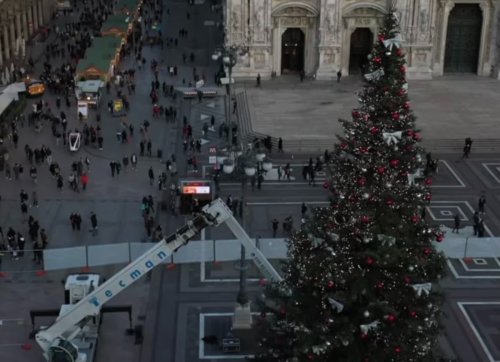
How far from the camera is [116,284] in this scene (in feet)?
85.4

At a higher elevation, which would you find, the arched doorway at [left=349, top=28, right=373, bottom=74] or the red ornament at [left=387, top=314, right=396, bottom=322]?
the arched doorway at [left=349, top=28, right=373, bottom=74]

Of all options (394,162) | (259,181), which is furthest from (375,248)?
(259,181)

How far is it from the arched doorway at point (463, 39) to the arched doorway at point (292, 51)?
37.6ft

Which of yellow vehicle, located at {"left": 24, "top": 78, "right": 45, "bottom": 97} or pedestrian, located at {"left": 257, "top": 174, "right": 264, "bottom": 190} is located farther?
yellow vehicle, located at {"left": 24, "top": 78, "right": 45, "bottom": 97}

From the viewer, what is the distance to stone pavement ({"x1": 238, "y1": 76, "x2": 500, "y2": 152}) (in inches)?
2056

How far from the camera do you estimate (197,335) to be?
30.7 meters

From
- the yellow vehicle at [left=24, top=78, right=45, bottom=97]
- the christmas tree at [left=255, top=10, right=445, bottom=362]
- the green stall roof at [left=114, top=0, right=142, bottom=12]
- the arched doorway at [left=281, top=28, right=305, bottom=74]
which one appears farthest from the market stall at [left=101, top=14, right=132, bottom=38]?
the christmas tree at [left=255, top=10, right=445, bottom=362]

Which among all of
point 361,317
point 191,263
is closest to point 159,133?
point 191,263

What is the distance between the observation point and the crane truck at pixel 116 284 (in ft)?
82.5

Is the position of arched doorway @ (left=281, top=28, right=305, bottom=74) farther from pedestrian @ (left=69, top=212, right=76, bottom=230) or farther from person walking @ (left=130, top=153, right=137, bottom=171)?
pedestrian @ (left=69, top=212, right=76, bottom=230)

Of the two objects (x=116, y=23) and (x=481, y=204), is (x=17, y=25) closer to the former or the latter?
(x=116, y=23)

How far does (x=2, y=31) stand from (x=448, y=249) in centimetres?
4771

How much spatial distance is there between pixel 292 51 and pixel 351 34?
4799mm

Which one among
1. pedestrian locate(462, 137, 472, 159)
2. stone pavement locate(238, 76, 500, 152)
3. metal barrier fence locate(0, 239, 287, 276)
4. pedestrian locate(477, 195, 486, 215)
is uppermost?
stone pavement locate(238, 76, 500, 152)
